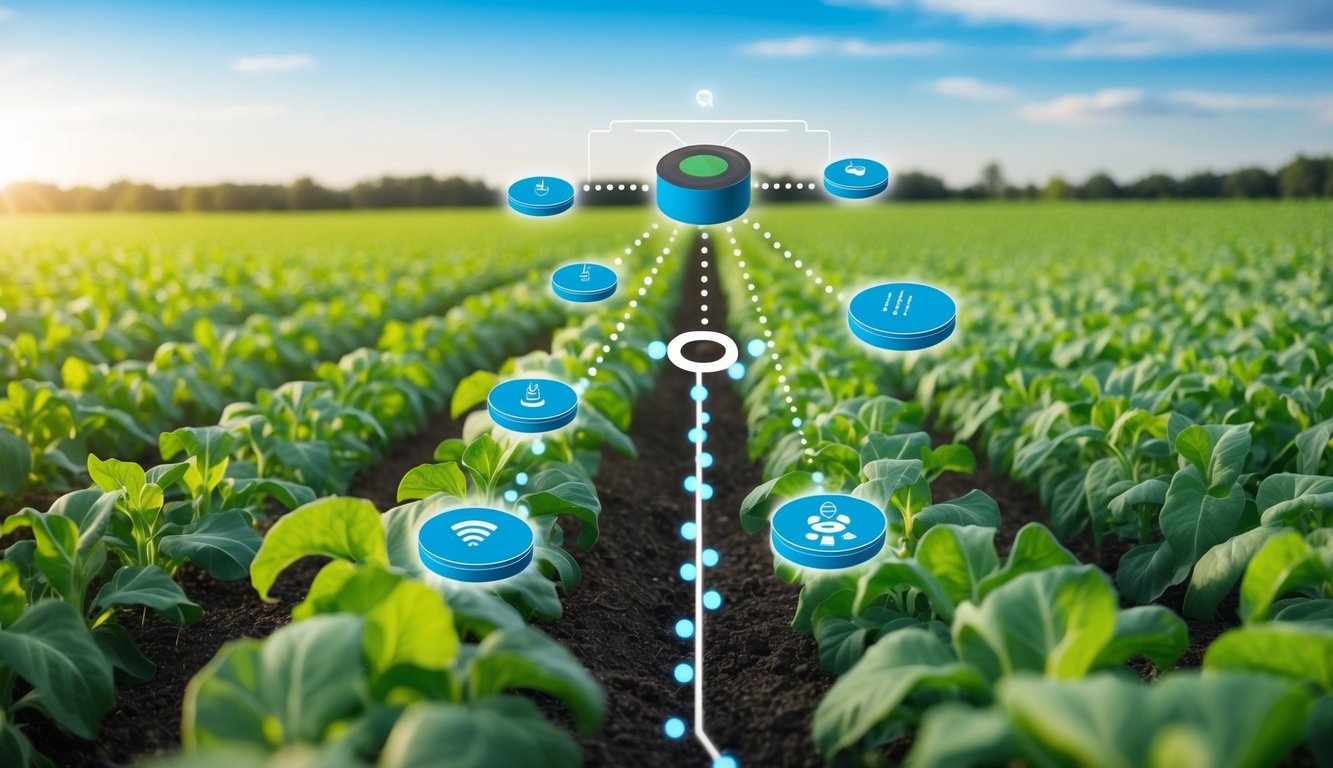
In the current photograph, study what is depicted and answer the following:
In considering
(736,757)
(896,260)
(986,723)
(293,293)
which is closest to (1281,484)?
(736,757)

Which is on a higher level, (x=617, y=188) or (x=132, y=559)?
(x=617, y=188)

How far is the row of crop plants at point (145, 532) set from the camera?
2.69m

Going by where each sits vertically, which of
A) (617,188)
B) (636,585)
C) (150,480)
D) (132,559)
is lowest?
(636,585)

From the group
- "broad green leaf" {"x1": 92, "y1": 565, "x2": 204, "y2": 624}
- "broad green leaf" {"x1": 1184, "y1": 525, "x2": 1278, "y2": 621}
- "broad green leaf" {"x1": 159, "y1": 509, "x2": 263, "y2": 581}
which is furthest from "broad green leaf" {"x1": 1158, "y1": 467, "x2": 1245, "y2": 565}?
"broad green leaf" {"x1": 92, "y1": 565, "x2": 204, "y2": 624}

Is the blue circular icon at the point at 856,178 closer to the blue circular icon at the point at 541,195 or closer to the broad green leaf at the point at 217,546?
the blue circular icon at the point at 541,195

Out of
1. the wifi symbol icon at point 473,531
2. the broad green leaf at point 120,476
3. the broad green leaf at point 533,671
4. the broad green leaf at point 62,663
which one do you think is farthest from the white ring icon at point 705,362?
the broad green leaf at point 120,476

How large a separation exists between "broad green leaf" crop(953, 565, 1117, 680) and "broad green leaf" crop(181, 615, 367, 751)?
136cm

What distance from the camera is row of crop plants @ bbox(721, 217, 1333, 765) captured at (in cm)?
164

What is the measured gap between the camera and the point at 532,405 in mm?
2436

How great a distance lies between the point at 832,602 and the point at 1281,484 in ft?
6.06

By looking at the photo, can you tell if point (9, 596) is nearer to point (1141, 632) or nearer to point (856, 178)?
point (856, 178)

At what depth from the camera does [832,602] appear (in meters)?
3.07

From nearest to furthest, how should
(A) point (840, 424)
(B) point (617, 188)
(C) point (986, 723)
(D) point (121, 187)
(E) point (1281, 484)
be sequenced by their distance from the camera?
(C) point (986, 723) → (B) point (617, 188) → (E) point (1281, 484) → (A) point (840, 424) → (D) point (121, 187)

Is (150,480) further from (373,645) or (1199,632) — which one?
(1199,632)
